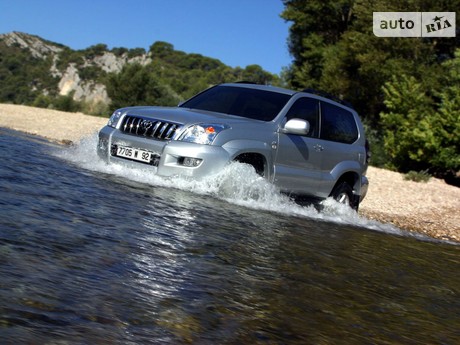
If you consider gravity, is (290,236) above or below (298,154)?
below

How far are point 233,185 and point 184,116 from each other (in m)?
0.93

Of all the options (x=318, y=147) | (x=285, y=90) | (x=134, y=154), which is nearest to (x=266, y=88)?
(x=285, y=90)

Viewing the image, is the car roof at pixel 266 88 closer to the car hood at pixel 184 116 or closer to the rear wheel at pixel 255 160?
the car hood at pixel 184 116

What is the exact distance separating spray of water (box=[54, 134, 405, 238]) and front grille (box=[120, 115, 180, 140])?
387 millimetres

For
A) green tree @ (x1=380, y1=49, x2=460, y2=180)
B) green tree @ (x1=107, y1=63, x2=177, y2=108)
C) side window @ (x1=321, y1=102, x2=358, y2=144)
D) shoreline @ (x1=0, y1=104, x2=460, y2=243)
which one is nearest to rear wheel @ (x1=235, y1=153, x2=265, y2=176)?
side window @ (x1=321, y1=102, x2=358, y2=144)

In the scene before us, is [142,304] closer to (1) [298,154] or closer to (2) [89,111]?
(1) [298,154]

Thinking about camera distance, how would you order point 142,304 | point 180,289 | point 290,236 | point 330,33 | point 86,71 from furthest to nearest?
point 86,71
point 330,33
point 290,236
point 180,289
point 142,304

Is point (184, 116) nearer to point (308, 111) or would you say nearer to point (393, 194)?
point (308, 111)

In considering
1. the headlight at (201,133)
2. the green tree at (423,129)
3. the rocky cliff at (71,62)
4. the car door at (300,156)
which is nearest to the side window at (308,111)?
the car door at (300,156)

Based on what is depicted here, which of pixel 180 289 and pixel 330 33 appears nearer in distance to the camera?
pixel 180 289

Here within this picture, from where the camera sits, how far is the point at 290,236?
570cm

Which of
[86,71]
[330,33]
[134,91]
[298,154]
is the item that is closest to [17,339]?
[298,154]

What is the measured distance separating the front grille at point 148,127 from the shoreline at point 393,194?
443cm

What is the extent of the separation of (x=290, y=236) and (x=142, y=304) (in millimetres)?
2921
